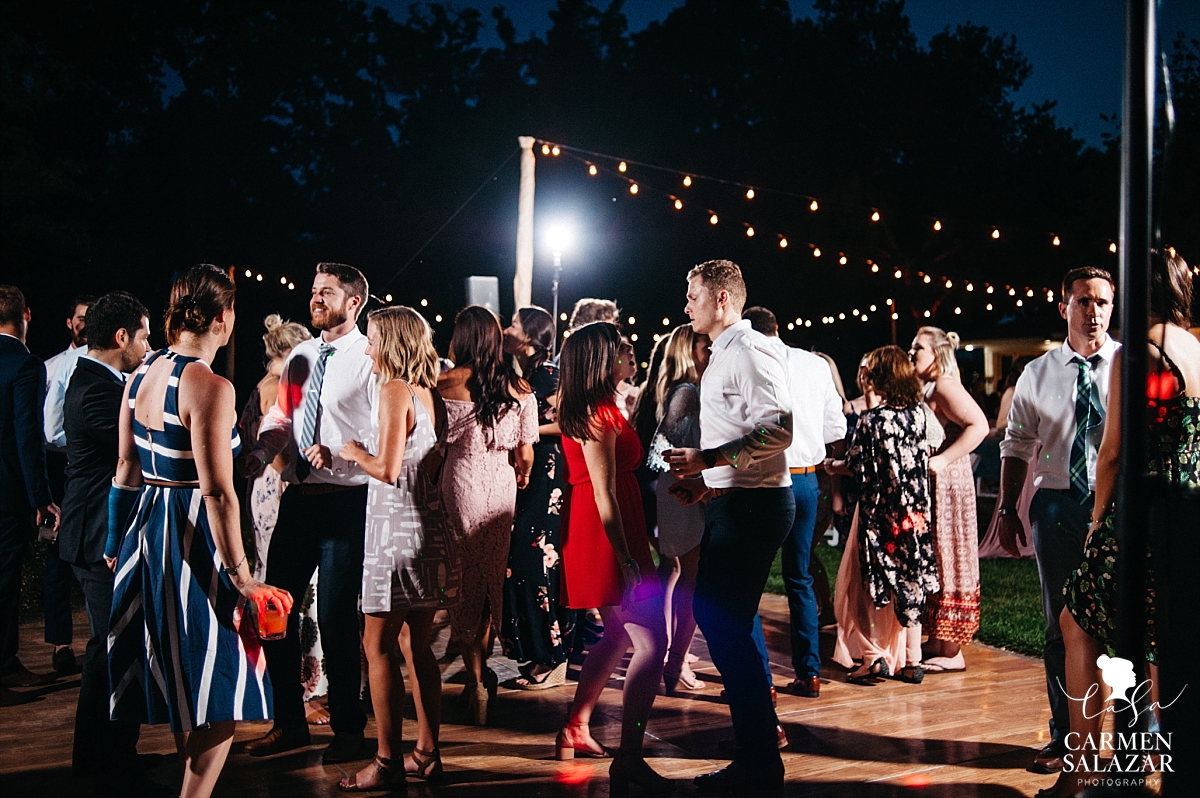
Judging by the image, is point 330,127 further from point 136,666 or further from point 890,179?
point 136,666

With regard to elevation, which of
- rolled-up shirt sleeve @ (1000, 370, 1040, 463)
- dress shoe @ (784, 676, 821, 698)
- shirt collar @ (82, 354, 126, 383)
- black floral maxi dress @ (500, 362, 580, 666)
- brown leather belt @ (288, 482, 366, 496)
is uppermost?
shirt collar @ (82, 354, 126, 383)

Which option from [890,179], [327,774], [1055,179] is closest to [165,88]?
[890,179]

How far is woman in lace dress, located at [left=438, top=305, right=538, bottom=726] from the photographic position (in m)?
4.23

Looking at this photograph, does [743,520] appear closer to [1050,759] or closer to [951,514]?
[1050,759]

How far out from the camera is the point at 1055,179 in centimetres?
2427

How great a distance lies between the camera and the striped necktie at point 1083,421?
3373 millimetres

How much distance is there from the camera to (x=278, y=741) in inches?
149

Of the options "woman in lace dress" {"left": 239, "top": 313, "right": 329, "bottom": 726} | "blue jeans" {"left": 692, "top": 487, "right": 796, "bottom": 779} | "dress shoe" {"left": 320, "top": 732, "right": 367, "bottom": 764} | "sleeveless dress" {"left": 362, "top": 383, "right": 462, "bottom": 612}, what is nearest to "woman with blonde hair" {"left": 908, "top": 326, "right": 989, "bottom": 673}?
"blue jeans" {"left": 692, "top": 487, "right": 796, "bottom": 779}

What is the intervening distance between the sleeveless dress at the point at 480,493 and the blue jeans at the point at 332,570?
2.16 ft

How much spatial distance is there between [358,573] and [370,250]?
73.0 ft

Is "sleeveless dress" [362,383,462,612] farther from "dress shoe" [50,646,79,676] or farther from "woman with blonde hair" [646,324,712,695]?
"dress shoe" [50,646,79,676]

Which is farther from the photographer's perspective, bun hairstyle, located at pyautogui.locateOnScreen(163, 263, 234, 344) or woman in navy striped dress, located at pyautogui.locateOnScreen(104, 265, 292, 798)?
bun hairstyle, located at pyautogui.locateOnScreen(163, 263, 234, 344)

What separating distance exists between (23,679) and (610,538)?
11.1 feet

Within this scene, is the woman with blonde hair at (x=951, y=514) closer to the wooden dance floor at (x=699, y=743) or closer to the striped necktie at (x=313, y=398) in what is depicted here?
the wooden dance floor at (x=699, y=743)
